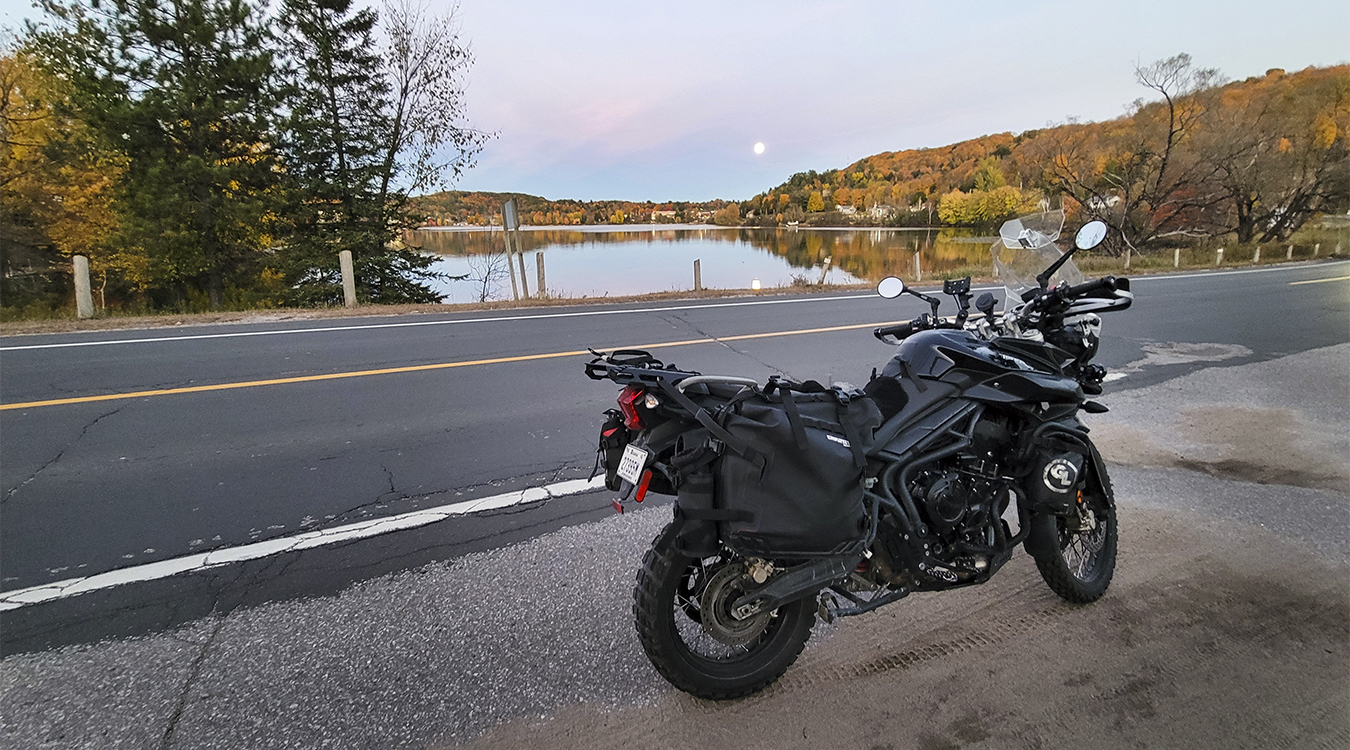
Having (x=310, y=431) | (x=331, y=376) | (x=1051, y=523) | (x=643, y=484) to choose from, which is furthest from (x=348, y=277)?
(x=1051, y=523)

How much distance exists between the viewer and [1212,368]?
6.84m

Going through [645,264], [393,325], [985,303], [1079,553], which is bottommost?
[1079,553]

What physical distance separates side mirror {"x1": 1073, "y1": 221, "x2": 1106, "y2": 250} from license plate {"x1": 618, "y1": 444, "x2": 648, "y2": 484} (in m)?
2.00

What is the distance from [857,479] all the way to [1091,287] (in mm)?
1414

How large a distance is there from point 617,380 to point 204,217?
63.8ft

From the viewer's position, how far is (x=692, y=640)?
2.30 m

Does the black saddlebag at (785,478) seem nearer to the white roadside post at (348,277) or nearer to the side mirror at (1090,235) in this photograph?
the side mirror at (1090,235)

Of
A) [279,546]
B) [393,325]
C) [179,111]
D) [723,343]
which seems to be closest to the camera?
[279,546]

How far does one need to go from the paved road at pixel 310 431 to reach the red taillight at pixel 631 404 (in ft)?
5.00

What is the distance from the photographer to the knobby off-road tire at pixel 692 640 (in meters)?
1.95

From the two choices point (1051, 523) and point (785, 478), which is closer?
point (785, 478)

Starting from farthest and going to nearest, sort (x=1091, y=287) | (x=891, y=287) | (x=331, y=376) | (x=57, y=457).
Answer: (x=331, y=376)
(x=57, y=457)
(x=891, y=287)
(x=1091, y=287)

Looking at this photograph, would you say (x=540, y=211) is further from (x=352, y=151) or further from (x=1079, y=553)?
(x=1079, y=553)

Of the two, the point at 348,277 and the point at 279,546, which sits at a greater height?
the point at 348,277
